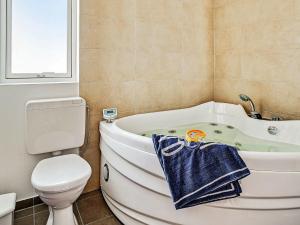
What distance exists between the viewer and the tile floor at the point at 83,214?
168 cm

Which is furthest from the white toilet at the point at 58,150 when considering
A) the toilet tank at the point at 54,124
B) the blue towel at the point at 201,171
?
the blue towel at the point at 201,171

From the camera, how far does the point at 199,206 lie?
4.28 ft

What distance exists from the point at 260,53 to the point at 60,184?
7.29 ft

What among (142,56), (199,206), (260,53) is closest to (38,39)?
Result: (142,56)

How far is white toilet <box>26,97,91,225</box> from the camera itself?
135 cm

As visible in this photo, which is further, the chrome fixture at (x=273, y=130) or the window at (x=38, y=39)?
the chrome fixture at (x=273, y=130)

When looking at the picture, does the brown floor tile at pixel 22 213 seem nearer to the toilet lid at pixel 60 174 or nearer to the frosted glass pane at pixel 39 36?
the toilet lid at pixel 60 174

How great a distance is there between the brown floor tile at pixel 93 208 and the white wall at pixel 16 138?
0.44 metres

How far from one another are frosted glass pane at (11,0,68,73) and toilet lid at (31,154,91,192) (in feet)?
2.76

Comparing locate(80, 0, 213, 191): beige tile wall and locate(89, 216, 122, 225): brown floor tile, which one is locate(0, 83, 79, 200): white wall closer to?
locate(80, 0, 213, 191): beige tile wall

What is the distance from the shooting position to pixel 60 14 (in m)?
1.97

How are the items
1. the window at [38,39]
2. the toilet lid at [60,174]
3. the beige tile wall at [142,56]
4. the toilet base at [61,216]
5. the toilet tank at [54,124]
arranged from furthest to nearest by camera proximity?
the beige tile wall at [142,56] < the window at [38,39] < the toilet tank at [54,124] < the toilet base at [61,216] < the toilet lid at [60,174]

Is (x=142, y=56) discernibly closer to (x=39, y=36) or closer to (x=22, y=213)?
(x=39, y=36)

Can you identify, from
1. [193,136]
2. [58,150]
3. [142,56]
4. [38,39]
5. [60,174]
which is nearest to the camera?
[60,174]
